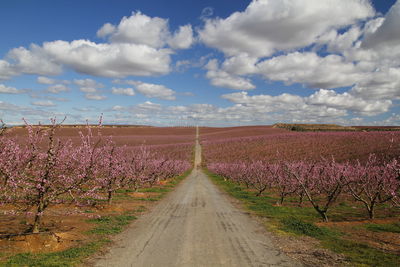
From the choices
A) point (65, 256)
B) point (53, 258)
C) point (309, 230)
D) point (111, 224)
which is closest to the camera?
point (53, 258)

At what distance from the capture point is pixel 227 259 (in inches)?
405

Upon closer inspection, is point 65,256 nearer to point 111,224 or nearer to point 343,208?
point 111,224

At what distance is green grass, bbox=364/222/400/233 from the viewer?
15.5m

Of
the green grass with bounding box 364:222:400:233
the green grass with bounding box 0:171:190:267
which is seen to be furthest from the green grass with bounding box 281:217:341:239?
the green grass with bounding box 0:171:190:267

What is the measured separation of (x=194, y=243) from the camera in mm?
12297

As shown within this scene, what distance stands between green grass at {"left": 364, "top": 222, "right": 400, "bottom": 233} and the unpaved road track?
6.71 m

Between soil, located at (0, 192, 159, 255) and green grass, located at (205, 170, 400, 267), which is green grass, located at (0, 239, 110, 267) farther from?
green grass, located at (205, 170, 400, 267)

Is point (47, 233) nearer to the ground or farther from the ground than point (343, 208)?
farther from the ground

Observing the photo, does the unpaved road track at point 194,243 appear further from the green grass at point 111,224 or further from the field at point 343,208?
the field at point 343,208

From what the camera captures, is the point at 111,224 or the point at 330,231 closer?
the point at 330,231

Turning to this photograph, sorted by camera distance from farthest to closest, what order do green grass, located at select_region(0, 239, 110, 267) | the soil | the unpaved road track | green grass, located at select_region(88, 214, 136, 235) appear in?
green grass, located at select_region(88, 214, 136, 235)
the soil
the unpaved road track
green grass, located at select_region(0, 239, 110, 267)

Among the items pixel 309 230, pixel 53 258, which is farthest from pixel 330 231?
pixel 53 258

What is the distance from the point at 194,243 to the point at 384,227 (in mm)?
12021

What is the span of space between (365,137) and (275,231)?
232 ft
